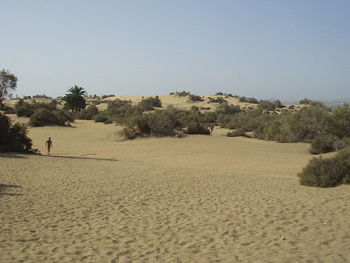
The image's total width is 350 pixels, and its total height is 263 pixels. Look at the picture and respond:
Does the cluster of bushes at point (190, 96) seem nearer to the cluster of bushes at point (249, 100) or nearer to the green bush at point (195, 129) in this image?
the cluster of bushes at point (249, 100)

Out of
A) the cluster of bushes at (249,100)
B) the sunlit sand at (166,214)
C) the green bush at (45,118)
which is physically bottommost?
the sunlit sand at (166,214)

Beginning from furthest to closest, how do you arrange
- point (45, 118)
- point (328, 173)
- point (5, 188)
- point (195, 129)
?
1. point (45, 118)
2. point (195, 129)
3. point (328, 173)
4. point (5, 188)

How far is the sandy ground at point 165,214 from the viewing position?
6.89 metres

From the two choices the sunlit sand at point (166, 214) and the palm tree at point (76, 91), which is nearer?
the sunlit sand at point (166, 214)

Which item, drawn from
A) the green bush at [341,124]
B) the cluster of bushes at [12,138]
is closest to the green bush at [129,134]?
the cluster of bushes at [12,138]

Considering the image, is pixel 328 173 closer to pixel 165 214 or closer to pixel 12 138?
pixel 165 214

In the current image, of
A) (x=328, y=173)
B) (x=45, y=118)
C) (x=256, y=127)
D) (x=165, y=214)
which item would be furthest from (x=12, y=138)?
(x=256, y=127)

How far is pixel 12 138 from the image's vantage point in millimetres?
22891

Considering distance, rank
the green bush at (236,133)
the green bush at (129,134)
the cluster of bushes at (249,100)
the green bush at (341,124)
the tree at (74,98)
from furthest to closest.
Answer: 1. the cluster of bushes at (249,100)
2. the tree at (74,98)
3. the green bush at (236,133)
4. the green bush at (129,134)
5. the green bush at (341,124)

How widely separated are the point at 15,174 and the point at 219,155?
494 inches

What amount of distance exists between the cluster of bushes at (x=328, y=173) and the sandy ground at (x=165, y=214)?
49 centimetres

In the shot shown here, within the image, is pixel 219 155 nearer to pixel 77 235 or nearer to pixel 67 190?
pixel 67 190

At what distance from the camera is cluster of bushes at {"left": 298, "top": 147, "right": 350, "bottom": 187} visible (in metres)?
12.9

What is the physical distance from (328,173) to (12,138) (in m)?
17.6
